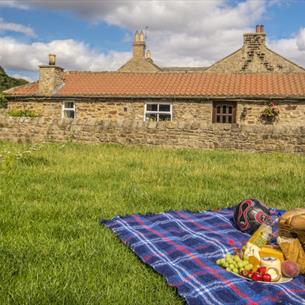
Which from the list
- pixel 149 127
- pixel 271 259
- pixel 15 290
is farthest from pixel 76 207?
pixel 149 127

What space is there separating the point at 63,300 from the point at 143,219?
2.23m

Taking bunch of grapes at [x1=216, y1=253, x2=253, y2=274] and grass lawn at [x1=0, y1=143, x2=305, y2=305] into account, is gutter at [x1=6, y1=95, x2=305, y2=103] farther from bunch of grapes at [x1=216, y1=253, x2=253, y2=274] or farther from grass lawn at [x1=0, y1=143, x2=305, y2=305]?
bunch of grapes at [x1=216, y1=253, x2=253, y2=274]

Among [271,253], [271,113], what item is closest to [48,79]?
[271,113]

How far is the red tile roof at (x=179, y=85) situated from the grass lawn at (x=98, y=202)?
8.62 m

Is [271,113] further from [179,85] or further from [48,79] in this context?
[48,79]

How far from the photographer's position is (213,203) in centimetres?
632

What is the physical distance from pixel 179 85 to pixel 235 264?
62.9 ft

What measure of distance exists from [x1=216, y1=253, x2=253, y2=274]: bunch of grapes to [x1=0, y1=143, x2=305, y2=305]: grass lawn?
2.00ft

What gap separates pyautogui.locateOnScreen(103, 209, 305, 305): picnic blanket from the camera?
10.4ft

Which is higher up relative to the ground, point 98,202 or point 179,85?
point 179,85

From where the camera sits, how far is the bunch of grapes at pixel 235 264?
3543 mm

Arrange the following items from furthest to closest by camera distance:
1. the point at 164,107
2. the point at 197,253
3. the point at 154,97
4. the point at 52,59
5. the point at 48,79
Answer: the point at 52,59 < the point at 48,79 < the point at 164,107 < the point at 154,97 < the point at 197,253

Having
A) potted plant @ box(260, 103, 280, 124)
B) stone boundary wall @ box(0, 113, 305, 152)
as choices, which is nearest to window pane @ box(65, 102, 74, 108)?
stone boundary wall @ box(0, 113, 305, 152)

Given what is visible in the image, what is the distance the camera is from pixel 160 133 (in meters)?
14.3
